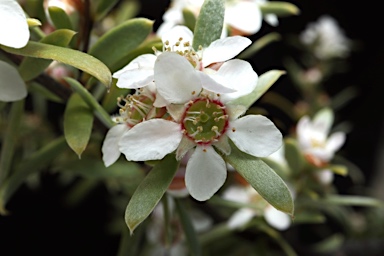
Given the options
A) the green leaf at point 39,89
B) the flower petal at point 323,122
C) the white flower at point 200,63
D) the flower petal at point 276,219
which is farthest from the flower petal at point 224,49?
the flower petal at point 323,122

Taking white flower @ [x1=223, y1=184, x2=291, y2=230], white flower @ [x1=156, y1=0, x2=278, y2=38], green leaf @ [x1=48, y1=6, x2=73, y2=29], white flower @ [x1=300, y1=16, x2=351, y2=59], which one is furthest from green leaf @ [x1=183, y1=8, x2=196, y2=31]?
white flower @ [x1=300, y1=16, x2=351, y2=59]

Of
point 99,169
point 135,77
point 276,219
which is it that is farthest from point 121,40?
point 276,219

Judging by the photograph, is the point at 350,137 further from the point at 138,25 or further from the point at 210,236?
the point at 138,25

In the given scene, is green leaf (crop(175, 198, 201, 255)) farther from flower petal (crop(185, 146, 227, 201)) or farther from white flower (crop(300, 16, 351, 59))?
white flower (crop(300, 16, 351, 59))

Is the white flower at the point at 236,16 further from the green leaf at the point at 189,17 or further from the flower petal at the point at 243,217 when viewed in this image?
the flower petal at the point at 243,217

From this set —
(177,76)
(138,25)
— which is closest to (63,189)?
(138,25)

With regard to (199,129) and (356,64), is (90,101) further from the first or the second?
(356,64)
